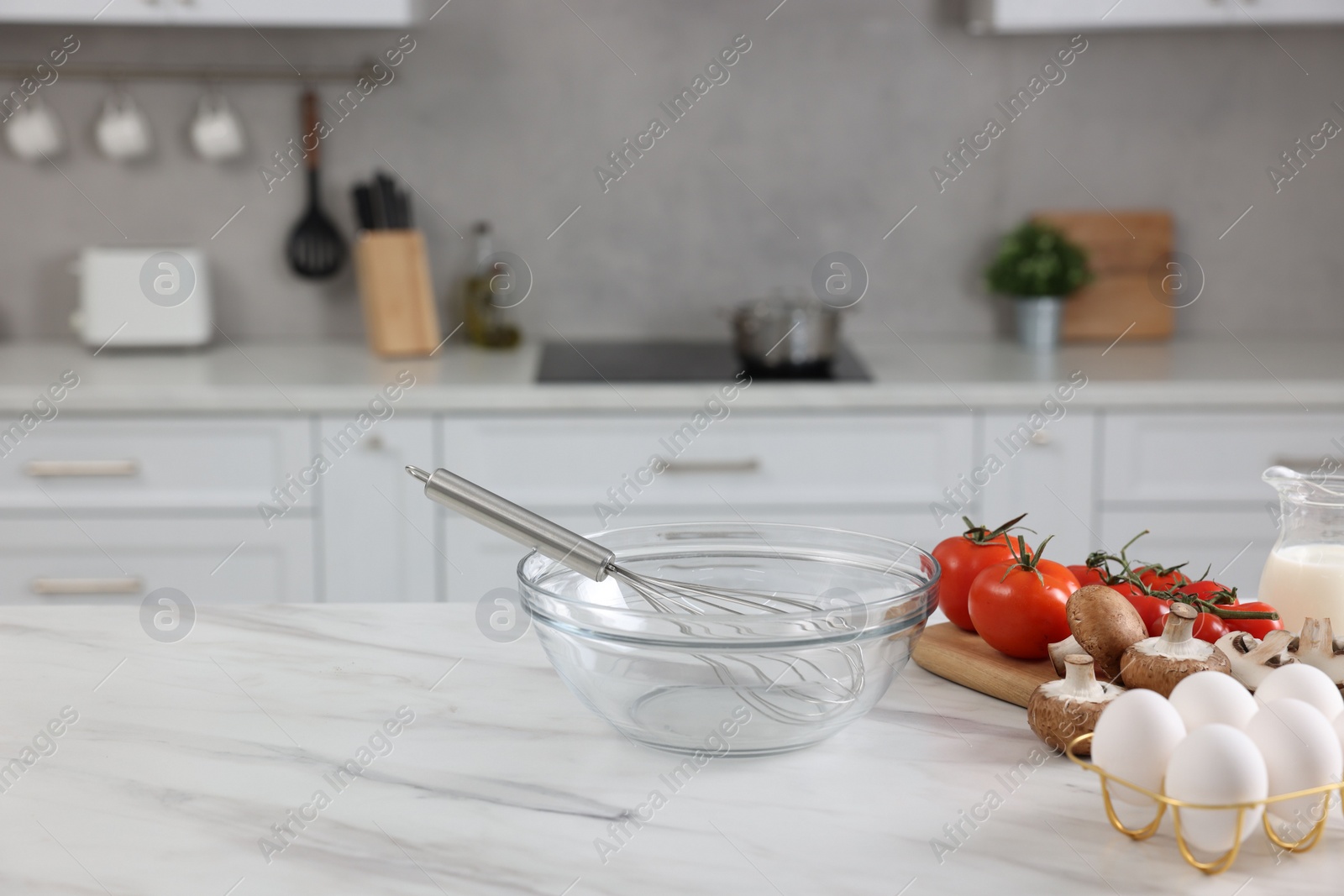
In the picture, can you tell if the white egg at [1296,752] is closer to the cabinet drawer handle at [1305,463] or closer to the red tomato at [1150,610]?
the red tomato at [1150,610]

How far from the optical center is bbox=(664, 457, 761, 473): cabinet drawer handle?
205 centimetres

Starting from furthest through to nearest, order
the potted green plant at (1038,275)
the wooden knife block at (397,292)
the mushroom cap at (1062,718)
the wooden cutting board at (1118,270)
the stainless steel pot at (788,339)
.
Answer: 1. the wooden cutting board at (1118,270)
2. the potted green plant at (1038,275)
3. the wooden knife block at (397,292)
4. the stainless steel pot at (788,339)
5. the mushroom cap at (1062,718)

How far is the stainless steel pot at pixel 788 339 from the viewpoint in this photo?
2.12 m

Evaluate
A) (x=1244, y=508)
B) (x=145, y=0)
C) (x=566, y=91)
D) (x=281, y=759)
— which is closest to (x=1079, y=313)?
(x=1244, y=508)

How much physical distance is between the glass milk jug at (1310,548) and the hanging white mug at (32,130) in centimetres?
238

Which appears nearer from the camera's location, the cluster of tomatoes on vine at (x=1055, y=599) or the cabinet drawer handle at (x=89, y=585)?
the cluster of tomatoes on vine at (x=1055, y=599)

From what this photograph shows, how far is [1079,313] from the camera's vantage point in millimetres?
2551

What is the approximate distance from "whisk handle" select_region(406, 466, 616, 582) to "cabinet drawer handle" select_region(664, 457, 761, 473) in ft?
4.18

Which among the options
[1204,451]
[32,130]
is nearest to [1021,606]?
[1204,451]

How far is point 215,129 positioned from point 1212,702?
7.49 ft

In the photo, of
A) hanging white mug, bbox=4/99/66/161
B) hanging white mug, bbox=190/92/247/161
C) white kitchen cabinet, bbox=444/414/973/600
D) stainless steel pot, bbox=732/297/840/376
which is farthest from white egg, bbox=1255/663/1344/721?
hanging white mug, bbox=4/99/66/161

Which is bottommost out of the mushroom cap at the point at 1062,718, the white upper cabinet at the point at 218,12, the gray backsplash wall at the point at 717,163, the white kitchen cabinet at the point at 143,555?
the white kitchen cabinet at the point at 143,555

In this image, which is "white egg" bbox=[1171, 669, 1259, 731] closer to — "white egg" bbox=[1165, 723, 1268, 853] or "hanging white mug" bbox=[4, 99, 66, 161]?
"white egg" bbox=[1165, 723, 1268, 853]

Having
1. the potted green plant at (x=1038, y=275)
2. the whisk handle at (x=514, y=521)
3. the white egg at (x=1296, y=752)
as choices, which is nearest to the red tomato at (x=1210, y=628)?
the white egg at (x=1296, y=752)
